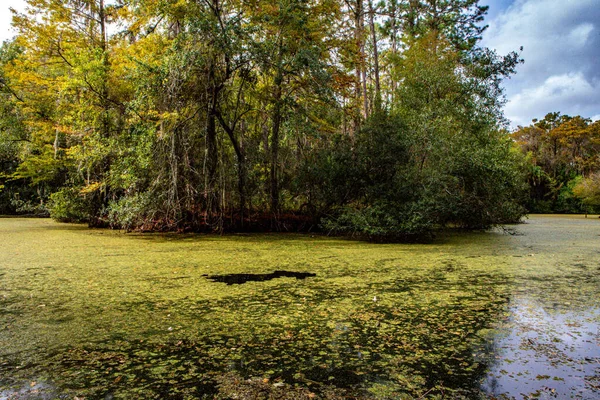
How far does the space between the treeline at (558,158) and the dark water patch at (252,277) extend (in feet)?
76.3

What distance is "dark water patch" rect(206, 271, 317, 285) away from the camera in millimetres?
4127

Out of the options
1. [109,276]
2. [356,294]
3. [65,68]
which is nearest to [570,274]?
[356,294]

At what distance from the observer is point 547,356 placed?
2.21m

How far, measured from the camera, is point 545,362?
2.13 metres

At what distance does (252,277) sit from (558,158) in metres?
28.0

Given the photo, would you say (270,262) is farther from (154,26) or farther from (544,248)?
(154,26)

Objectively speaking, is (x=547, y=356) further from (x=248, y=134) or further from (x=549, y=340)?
(x=248, y=134)

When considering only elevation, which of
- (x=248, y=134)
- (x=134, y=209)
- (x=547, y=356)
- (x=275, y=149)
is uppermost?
(x=248, y=134)

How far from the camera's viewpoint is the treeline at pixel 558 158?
83.1ft

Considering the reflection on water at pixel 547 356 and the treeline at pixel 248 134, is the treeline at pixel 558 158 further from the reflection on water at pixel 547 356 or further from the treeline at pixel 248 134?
the reflection on water at pixel 547 356

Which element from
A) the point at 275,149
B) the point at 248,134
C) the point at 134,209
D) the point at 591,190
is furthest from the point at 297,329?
the point at 591,190

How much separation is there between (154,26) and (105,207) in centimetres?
411

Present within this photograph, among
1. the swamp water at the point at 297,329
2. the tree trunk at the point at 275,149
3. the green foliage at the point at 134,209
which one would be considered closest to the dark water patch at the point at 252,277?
the swamp water at the point at 297,329

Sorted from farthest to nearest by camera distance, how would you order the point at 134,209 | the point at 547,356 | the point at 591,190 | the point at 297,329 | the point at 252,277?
the point at 591,190 < the point at 134,209 < the point at 252,277 < the point at 297,329 < the point at 547,356
